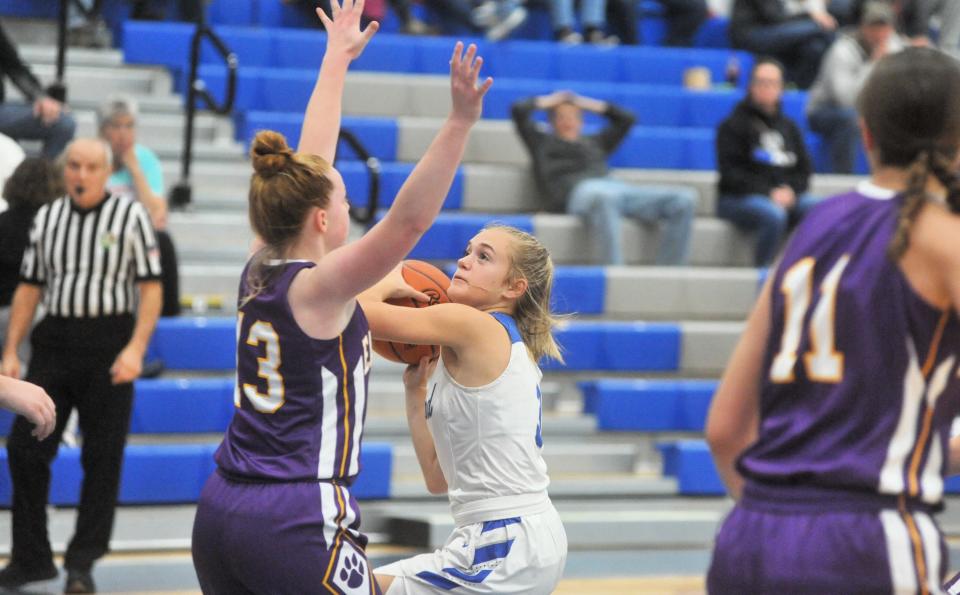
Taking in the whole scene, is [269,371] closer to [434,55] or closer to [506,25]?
[434,55]

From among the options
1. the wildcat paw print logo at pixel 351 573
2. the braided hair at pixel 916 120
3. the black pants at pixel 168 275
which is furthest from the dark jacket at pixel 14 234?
the braided hair at pixel 916 120

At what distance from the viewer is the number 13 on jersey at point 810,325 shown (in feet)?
6.91

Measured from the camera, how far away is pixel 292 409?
279 cm

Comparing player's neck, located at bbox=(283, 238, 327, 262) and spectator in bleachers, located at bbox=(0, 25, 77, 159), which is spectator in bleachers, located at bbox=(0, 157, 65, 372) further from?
player's neck, located at bbox=(283, 238, 327, 262)

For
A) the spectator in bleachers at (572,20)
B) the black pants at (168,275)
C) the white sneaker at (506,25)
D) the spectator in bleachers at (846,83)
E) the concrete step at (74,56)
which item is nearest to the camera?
the black pants at (168,275)

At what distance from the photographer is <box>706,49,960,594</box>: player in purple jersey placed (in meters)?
2.06

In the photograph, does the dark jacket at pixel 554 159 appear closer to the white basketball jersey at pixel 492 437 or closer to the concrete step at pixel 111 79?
the concrete step at pixel 111 79

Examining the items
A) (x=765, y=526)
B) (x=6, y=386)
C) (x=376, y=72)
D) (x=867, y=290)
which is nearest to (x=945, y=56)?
(x=867, y=290)

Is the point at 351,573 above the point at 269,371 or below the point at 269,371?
below

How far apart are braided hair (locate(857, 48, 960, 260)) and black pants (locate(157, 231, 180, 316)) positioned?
4.48 m

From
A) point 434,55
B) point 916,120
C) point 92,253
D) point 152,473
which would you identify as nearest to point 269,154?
point 916,120

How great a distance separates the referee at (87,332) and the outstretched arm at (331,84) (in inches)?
89.7

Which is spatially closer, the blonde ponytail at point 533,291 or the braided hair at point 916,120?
the braided hair at point 916,120

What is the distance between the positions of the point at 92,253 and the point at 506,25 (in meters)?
4.87
